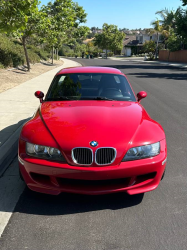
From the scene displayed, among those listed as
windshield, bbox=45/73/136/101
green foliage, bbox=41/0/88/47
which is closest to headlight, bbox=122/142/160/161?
windshield, bbox=45/73/136/101

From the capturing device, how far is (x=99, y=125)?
3375 millimetres

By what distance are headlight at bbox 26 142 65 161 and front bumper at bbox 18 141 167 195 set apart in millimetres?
63

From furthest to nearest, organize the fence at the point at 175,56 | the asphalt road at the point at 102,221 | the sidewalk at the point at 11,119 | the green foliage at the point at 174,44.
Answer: the green foliage at the point at 174,44 < the fence at the point at 175,56 < the sidewalk at the point at 11,119 < the asphalt road at the point at 102,221

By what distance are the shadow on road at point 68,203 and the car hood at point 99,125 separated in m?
0.72

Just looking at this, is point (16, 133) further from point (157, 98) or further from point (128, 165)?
point (157, 98)

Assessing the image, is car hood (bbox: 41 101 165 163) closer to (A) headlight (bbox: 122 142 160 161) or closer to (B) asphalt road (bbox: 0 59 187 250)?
(A) headlight (bbox: 122 142 160 161)

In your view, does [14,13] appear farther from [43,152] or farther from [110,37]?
[110,37]

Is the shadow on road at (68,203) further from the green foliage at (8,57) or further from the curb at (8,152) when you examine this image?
the green foliage at (8,57)

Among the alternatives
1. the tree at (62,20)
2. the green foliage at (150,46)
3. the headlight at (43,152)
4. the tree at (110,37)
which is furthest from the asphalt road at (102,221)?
the tree at (110,37)

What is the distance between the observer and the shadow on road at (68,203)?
3162 millimetres

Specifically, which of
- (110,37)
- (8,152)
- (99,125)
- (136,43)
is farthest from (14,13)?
(136,43)

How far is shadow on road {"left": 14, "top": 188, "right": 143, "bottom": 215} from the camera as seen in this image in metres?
3.16

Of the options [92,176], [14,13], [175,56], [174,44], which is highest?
[14,13]

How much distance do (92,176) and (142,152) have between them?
2.14 feet
